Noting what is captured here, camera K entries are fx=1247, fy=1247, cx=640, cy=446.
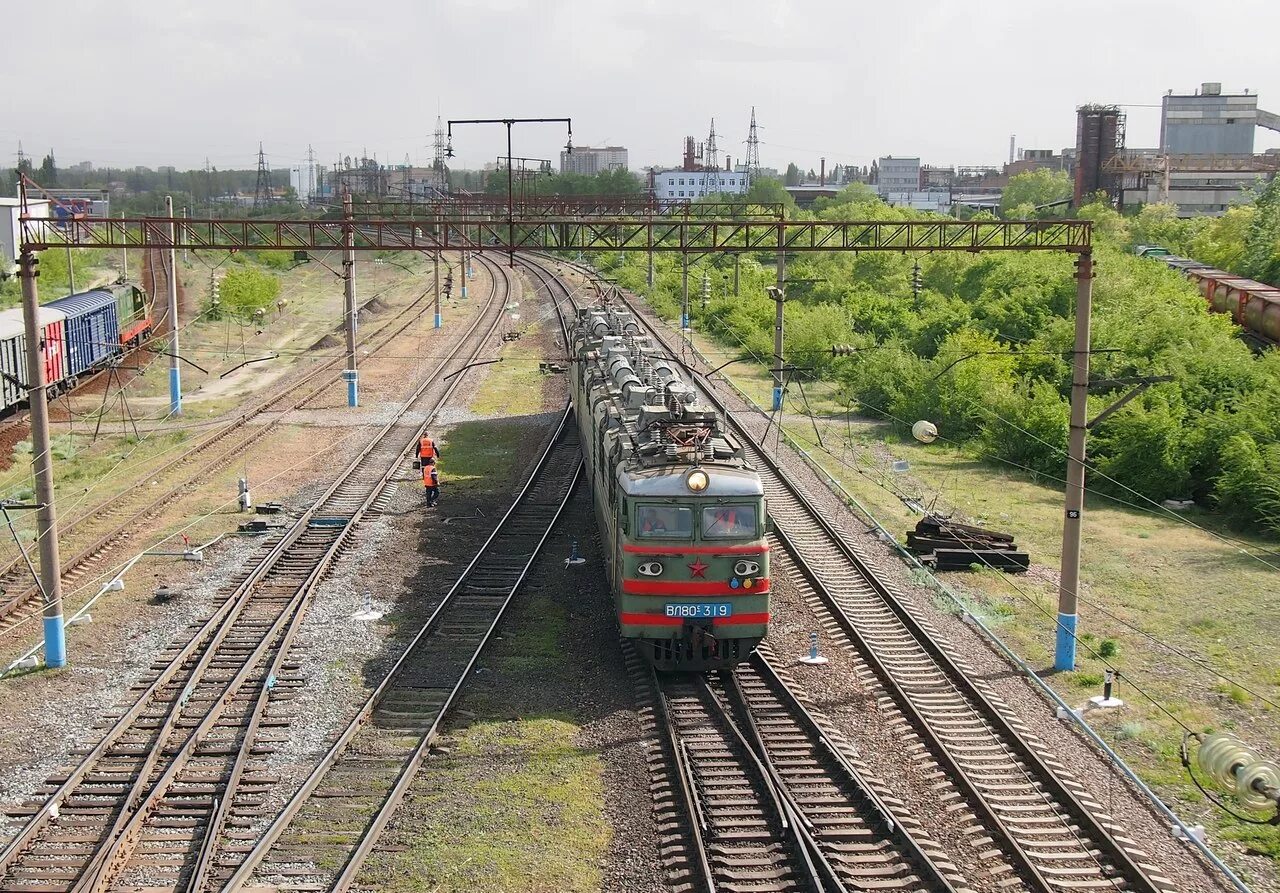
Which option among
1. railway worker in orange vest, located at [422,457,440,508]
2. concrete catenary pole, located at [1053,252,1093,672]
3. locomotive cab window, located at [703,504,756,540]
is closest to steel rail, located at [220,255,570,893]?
locomotive cab window, located at [703,504,756,540]

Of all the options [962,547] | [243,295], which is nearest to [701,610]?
[962,547]

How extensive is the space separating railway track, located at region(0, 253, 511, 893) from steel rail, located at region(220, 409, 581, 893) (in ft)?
1.81

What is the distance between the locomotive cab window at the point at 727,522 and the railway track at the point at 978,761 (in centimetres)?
297

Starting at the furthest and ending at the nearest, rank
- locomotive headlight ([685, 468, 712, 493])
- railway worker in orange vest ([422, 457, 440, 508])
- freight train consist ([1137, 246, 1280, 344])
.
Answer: freight train consist ([1137, 246, 1280, 344])
railway worker in orange vest ([422, 457, 440, 508])
locomotive headlight ([685, 468, 712, 493])

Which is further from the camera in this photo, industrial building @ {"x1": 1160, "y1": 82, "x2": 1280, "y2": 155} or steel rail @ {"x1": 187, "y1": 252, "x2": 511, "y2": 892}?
industrial building @ {"x1": 1160, "y1": 82, "x2": 1280, "y2": 155}

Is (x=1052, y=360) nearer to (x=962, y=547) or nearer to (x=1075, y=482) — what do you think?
(x=962, y=547)

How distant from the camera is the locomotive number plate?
55.0 feet

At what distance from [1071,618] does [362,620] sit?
35.7 ft

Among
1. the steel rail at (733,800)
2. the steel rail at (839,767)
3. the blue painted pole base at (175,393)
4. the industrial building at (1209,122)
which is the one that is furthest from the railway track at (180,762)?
the industrial building at (1209,122)

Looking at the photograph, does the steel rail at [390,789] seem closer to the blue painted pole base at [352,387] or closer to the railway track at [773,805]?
the railway track at [773,805]

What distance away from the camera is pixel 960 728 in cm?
1592

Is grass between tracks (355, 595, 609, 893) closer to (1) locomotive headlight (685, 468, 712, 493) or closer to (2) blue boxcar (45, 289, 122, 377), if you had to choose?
(1) locomotive headlight (685, 468, 712, 493)

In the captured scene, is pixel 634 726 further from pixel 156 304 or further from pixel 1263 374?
pixel 156 304

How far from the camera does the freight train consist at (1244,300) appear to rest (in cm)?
4012
